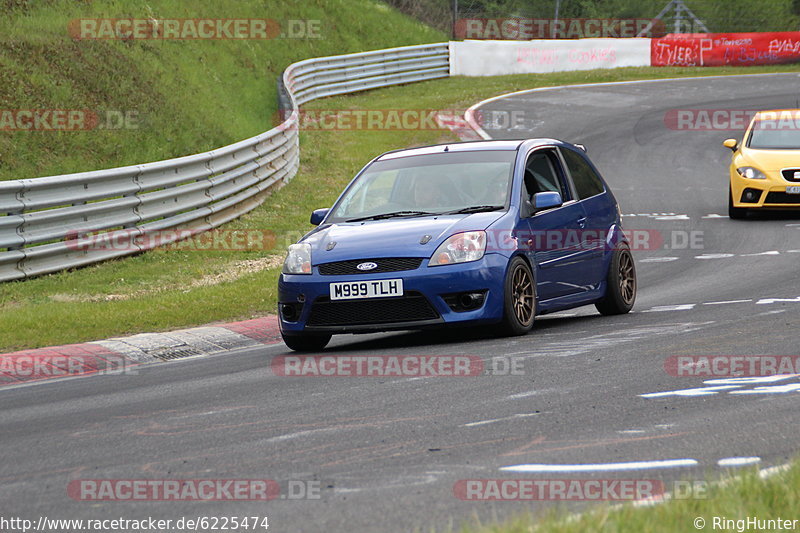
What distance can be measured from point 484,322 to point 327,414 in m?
2.78

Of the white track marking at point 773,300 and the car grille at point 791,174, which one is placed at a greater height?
the car grille at point 791,174

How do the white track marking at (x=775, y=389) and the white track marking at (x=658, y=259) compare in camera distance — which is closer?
the white track marking at (x=775, y=389)

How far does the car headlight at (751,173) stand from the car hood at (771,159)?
7cm

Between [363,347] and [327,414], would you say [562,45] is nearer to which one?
[363,347]

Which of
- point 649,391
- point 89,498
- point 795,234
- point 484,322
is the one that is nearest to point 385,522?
point 89,498

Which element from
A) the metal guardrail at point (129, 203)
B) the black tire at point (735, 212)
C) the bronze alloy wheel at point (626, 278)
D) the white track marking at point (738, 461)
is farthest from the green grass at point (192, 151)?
the white track marking at point (738, 461)

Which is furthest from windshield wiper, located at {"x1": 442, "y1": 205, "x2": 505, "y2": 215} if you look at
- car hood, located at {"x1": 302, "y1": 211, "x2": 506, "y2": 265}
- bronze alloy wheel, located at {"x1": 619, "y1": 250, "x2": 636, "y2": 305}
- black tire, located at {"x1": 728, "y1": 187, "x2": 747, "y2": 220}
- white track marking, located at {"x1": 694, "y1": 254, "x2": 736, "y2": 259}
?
black tire, located at {"x1": 728, "y1": 187, "x2": 747, "y2": 220}

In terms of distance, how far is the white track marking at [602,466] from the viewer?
194 inches

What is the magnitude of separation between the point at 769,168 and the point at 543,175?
31.2 ft

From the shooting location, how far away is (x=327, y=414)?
255 inches

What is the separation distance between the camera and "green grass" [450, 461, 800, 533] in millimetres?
3809

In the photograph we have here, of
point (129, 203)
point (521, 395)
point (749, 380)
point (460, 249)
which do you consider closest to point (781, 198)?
point (129, 203)

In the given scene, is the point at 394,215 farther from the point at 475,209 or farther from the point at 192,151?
the point at 192,151

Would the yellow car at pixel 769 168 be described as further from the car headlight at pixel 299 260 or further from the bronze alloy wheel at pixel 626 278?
the car headlight at pixel 299 260
